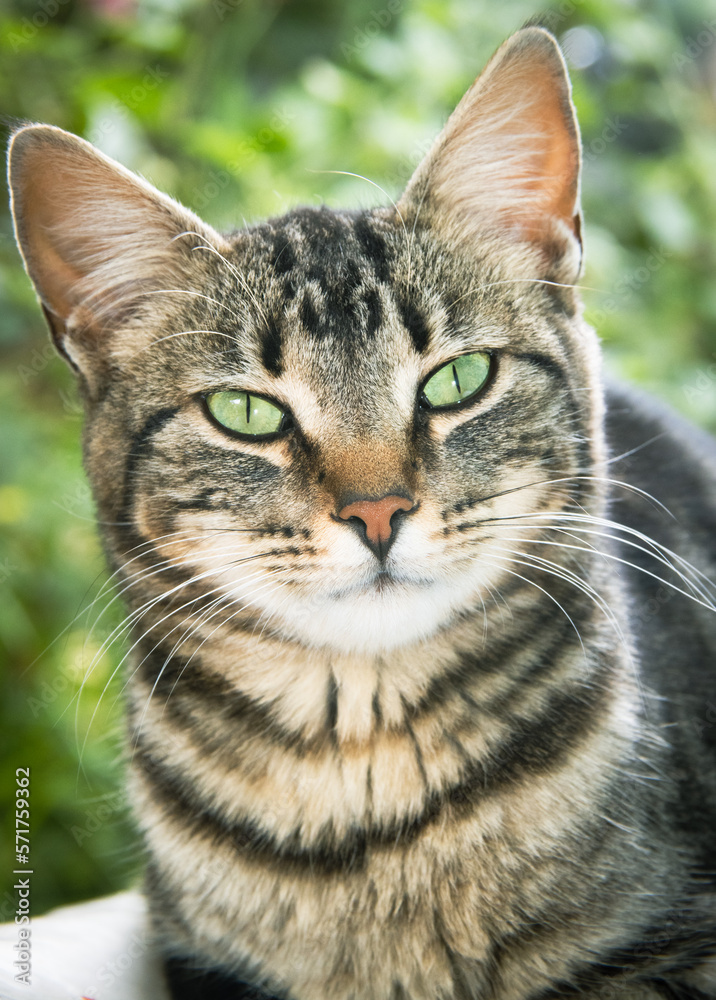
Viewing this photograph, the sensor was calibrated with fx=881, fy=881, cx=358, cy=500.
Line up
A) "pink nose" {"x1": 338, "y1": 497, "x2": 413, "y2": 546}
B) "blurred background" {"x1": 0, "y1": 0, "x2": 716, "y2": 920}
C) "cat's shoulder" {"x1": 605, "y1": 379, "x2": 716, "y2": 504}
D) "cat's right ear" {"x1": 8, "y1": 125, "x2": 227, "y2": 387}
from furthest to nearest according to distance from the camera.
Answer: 1. "blurred background" {"x1": 0, "y1": 0, "x2": 716, "y2": 920}
2. "cat's shoulder" {"x1": 605, "y1": 379, "x2": 716, "y2": 504}
3. "cat's right ear" {"x1": 8, "y1": 125, "x2": 227, "y2": 387}
4. "pink nose" {"x1": 338, "y1": 497, "x2": 413, "y2": 546}

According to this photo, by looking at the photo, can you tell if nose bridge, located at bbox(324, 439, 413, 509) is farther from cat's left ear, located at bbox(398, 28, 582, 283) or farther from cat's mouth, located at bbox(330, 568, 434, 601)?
cat's left ear, located at bbox(398, 28, 582, 283)

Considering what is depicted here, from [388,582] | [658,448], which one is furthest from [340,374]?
[658,448]

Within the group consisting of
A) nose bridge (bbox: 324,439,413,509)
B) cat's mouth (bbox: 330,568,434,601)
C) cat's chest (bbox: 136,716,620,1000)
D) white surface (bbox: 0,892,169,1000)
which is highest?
nose bridge (bbox: 324,439,413,509)

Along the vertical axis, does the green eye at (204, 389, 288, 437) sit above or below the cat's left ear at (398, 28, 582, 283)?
below

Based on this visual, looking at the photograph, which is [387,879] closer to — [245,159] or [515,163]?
[515,163]

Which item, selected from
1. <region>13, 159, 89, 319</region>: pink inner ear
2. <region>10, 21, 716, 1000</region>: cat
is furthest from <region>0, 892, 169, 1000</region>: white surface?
<region>13, 159, 89, 319</region>: pink inner ear

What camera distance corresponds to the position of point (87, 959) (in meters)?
1.05

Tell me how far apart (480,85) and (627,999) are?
956mm

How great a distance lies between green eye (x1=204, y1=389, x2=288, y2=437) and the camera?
3.07 ft

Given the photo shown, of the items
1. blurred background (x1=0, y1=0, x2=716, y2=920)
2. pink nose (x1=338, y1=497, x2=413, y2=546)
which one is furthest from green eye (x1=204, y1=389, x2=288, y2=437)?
blurred background (x1=0, y1=0, x2=716, y2=920)

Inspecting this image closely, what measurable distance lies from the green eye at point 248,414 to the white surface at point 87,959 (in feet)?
2.02

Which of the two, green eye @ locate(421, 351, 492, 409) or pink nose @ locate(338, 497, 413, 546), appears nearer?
pink nose @ locate(338, 497, 413, 546)

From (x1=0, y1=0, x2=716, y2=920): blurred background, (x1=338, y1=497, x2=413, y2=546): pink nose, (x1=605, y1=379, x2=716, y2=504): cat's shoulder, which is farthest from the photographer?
(x1=0, y1=0, x2=716, y2=920): blurred background

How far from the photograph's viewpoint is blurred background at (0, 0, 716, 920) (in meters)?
1.75
